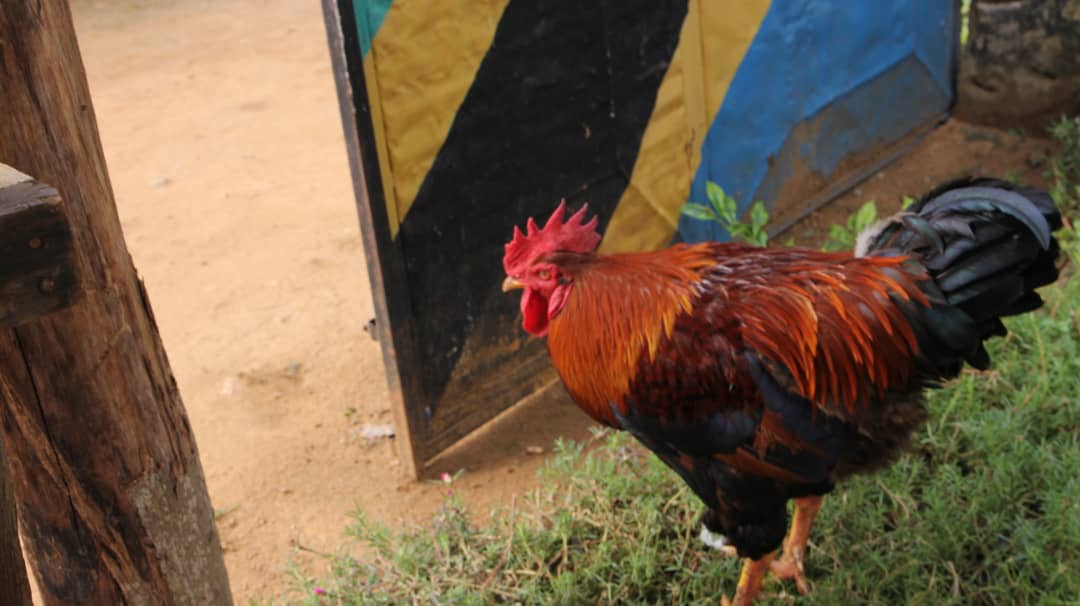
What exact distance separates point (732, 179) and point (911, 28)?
1888 mm

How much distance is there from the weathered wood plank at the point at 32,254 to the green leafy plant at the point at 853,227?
8.46 feet

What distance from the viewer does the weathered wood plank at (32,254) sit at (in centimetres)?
121

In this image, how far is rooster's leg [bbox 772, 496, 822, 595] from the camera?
10.5 feet

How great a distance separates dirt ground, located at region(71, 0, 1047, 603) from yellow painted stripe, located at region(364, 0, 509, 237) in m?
1.17

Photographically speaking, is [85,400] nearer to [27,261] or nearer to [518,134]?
[27,261]

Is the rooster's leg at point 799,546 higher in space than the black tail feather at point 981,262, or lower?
lower

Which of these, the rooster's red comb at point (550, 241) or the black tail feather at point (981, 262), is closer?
the black tail feather at point (981, 262)

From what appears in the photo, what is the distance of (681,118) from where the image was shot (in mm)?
4742

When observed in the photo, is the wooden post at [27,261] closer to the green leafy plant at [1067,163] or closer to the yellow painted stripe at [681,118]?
the yellow painted stripe at [681,118]

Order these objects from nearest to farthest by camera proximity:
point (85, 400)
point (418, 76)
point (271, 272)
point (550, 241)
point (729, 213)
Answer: point (85, 400), point (550, 241), point (418, 76), point (729, 213), point (271, 272)

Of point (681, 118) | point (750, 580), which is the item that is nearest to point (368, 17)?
point (681, 118)

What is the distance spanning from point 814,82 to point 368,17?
3.07 meters

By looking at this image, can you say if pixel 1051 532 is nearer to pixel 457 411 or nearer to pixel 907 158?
pixel 457 411

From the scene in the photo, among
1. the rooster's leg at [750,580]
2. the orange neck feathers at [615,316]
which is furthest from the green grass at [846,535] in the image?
the orange neck feathers at [615,316]
